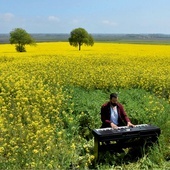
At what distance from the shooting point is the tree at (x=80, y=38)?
5112 cm

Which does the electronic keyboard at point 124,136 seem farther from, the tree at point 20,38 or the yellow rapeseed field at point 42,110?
the tree at point 20,38

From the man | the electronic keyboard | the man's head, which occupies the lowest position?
the electronic keyboard

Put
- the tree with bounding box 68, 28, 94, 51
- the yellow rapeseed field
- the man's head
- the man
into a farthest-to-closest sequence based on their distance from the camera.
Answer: the tree with bounding box 68, 28, 94, 51 → the man → the man's head → the yellow rapeseed field

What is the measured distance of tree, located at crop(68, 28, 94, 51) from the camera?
51.1m

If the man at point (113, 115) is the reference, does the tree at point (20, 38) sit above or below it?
above

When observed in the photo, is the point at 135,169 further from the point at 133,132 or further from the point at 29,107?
the point at 29,107

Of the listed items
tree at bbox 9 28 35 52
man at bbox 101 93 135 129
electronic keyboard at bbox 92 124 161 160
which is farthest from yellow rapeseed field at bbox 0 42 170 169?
tree at bbox 9 28 35 52

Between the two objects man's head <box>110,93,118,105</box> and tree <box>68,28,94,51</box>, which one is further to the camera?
tree <box>68,28,94,51</box>

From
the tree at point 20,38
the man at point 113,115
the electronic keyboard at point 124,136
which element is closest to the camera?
the electronic keyboard at point 124,136

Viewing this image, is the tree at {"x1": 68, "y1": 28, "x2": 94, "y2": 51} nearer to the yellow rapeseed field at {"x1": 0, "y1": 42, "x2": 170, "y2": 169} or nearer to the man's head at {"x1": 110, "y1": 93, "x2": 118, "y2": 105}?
the yellow rapeseed field at {"x1": 0, "y1": 42, "x2": 170, "y2": 169}

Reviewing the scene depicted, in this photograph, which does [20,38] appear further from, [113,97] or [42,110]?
[113,97]

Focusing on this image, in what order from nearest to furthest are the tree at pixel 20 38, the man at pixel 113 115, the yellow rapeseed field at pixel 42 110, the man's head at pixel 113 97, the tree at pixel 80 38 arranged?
the yellow rapeseed field at pixel 42 110
the man's head at pixel 113 97
the man at pixel 113 115
the tree at pixel 20 38
the tree at pixel 80 38

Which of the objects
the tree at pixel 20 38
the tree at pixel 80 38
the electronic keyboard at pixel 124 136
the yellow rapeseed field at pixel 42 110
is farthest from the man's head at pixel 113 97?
the tree at pixel 80 38

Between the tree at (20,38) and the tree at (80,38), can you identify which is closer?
the tree at (20,38)
